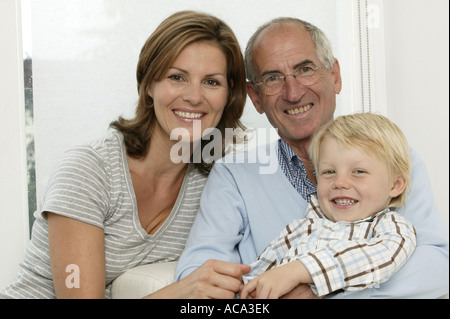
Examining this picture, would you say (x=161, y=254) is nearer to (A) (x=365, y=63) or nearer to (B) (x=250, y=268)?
(B) (x=250, y=268)

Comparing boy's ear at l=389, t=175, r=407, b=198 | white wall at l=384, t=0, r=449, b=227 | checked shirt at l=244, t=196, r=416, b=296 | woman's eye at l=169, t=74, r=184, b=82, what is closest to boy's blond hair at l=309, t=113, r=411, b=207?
boy's ear at l=389, t=175, r=407, b=198

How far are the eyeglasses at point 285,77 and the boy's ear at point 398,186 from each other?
48 centimetres

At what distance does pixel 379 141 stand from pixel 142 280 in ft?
2.69

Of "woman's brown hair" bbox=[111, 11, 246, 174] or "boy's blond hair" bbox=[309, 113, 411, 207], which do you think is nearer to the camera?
"boy's blond hair" bbox=[309, 113, 411, 207]

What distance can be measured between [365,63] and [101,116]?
4.04 ft

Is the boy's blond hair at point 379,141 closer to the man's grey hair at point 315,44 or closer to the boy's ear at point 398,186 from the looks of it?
the boy's ear at point 398,186

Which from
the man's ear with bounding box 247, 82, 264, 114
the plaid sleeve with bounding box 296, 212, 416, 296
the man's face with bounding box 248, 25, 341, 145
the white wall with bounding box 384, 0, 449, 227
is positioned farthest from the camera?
the white wall with bounding box 384, 0, 449, 227

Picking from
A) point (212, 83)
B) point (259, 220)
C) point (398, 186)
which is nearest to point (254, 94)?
point (212, 83)

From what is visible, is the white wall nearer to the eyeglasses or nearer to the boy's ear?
the eyeglasses

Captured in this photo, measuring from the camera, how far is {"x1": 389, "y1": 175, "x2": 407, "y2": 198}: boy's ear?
1507 millimetres

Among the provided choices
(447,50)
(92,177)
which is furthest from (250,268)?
(447,50)

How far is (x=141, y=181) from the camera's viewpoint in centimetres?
170

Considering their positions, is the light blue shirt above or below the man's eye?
below

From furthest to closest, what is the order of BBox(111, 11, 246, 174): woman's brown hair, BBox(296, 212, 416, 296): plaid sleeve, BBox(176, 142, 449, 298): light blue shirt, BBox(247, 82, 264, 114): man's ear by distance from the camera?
1. BBox(247, 82, 264, 114): man's ear
2. BBox(111, 11, 246, 174): woman's brown hair
3. BBox(176, 142, 449, 298): light blue shirt
4. BBox(296, 212, 416, 296): plaid sleeve
